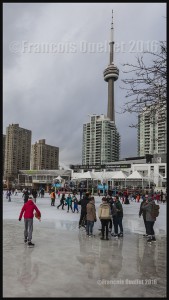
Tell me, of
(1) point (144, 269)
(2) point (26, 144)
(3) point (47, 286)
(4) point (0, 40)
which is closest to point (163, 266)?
(1) point (144, 269)

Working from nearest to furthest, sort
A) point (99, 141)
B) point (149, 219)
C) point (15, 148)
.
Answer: point (149, 219) → point (15, 148) → point (99, 141)

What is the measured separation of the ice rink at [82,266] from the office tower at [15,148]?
5858 inches

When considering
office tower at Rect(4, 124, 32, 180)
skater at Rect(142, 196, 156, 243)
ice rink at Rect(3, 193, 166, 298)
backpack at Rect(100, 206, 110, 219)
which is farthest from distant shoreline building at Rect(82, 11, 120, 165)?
ice rink at Rect(3, 193, 166, 298)

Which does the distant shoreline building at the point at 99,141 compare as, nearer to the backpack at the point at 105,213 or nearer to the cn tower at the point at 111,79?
the cn tower at the point at 111,79

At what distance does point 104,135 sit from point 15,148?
50606mm

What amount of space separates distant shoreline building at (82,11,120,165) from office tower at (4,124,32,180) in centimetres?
3563

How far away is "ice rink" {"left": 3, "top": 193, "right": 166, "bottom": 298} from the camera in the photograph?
4.61 metres

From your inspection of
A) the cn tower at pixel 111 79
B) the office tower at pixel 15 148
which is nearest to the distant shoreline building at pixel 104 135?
the cn tower at pixel 111 79

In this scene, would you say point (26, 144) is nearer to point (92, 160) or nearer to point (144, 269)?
point (92, 160)

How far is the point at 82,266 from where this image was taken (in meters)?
5.98

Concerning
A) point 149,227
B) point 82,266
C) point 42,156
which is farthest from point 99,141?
point 82,266

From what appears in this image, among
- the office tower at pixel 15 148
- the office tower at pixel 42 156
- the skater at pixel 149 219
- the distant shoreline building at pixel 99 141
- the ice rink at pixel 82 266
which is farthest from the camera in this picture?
the office tower at pixel 42 156

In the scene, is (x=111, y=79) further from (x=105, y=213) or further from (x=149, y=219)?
(x=105, y=213)

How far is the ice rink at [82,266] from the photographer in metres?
4.61
